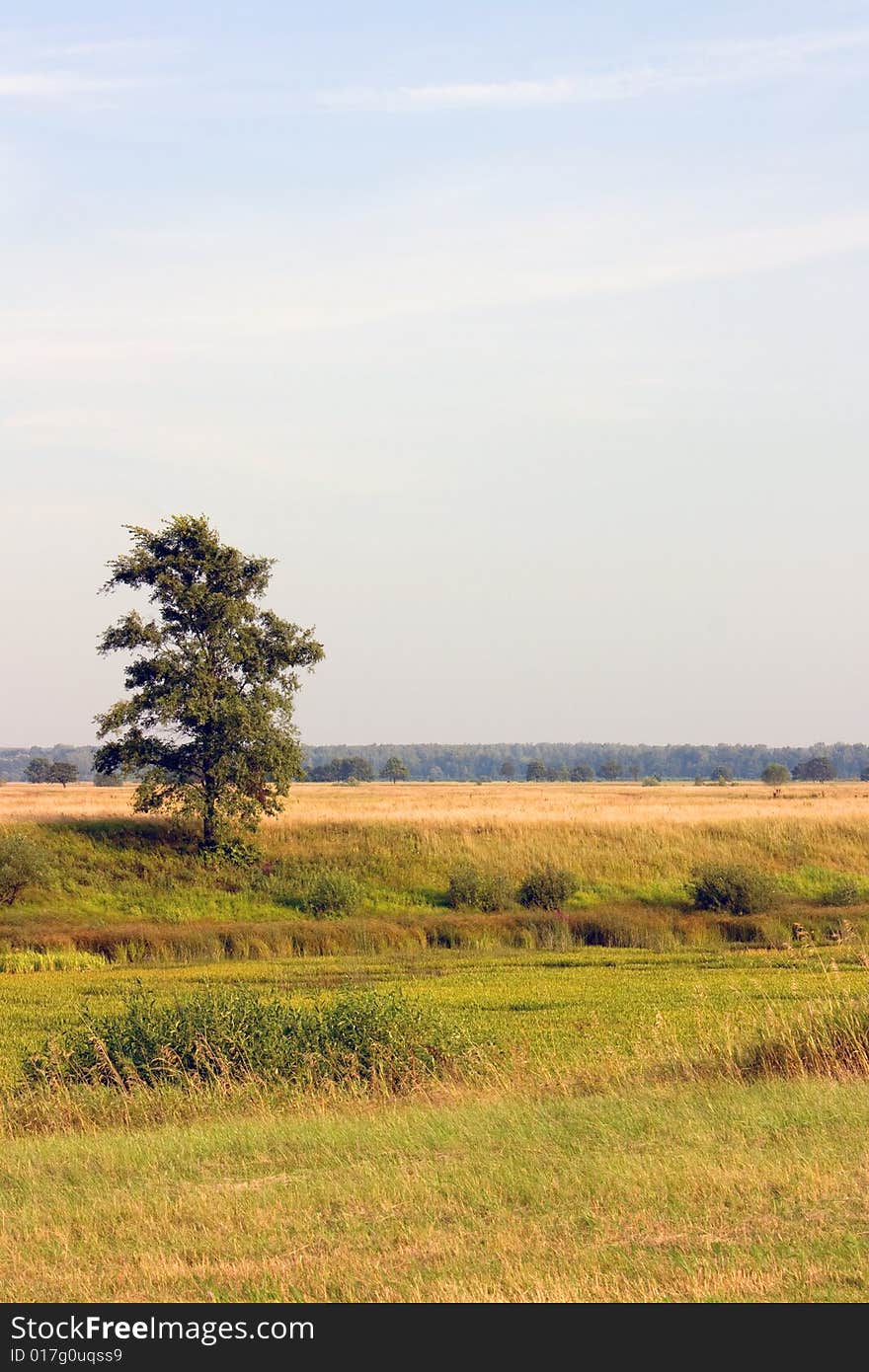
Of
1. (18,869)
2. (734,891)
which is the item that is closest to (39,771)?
(18,869)

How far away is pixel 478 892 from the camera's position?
44906 millimetres

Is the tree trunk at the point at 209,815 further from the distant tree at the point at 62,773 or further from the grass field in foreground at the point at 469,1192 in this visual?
the distant tree at the point at 62,773

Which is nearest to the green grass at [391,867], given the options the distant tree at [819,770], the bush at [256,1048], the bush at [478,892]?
the bush at [478,892]

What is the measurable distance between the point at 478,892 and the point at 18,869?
1528cm

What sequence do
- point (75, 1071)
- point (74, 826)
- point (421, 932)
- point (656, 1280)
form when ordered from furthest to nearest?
point (74, 826) → point (421, 932) → point (75, 1071) → point (656, 1280)

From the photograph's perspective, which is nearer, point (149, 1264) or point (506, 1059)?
point (149, 1264)

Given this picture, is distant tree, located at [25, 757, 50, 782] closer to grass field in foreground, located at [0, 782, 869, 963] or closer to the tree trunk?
grass field in foreground, located at [0, 782, 869, 963]

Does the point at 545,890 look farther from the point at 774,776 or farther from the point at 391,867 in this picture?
the point at 774,776

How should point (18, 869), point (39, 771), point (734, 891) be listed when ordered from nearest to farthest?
point (734, 891), point (18, 869), point (39, 771)

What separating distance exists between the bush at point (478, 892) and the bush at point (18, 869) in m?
13.9

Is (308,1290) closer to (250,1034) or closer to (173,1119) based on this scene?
(173,1119)

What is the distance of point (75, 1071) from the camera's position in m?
15.3

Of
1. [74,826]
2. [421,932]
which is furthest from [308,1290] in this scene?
[74,826]
